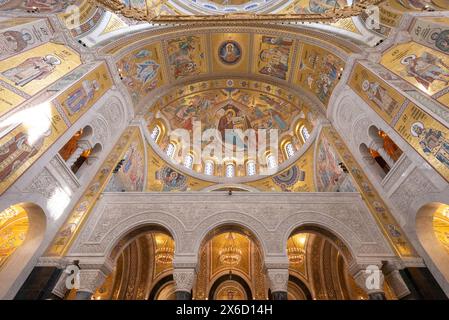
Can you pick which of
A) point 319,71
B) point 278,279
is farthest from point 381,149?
point 278,279

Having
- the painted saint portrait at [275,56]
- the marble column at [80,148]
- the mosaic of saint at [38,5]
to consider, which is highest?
the painted saint portrait at [275,56]

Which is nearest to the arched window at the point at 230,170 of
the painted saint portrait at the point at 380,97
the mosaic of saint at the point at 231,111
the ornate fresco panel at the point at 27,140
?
the mosaic of saint at the point at 231,111

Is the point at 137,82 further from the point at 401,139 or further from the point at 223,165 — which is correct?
the point at 401,139

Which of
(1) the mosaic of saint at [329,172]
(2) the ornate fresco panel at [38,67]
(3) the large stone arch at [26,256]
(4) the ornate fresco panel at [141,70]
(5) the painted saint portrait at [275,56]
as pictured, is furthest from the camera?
(5) the painted saint portrait at [275,56]

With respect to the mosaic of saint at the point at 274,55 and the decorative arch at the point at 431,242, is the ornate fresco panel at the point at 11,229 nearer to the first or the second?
the decorative arch at the point at 431,242

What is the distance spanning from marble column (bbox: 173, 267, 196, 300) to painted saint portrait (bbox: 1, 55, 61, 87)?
728 cm

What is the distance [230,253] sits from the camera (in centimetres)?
1338

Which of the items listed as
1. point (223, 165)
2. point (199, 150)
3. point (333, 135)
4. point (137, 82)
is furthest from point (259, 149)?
point (137, 82)

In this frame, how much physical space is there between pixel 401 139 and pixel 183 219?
24.8 feet

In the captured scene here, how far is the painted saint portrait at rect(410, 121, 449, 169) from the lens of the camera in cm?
584

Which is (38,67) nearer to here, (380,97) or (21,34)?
(21,34)

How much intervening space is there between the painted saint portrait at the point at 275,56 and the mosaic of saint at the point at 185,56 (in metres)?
3.81

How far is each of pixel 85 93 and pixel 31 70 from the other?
1.61 metres

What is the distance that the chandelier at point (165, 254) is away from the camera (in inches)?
512
